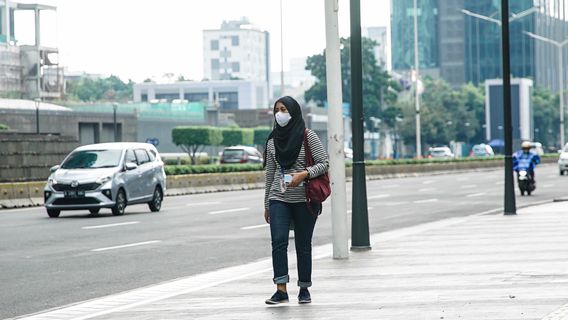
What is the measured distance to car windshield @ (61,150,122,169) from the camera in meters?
28.9

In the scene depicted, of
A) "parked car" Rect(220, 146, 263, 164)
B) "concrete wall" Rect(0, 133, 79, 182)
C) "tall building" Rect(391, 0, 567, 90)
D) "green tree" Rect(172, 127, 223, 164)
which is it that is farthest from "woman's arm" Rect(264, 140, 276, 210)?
"tall building" Rect(391, 0, 567, 90)

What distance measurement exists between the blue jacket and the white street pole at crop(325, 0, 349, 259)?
22.1m

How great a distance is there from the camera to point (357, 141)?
16625 mm

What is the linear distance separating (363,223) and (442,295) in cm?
546

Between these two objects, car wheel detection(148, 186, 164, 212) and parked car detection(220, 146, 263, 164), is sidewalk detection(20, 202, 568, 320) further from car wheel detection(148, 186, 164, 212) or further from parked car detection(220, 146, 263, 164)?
parked car detection(220, 146, 263, 164)

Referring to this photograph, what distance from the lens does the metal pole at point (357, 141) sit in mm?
16641

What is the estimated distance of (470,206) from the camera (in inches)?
1266

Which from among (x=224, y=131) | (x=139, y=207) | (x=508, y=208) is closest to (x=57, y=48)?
(x=224, y=131)

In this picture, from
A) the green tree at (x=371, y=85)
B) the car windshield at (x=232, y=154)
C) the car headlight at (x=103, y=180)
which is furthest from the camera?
the green tree at (x=371, y=85)

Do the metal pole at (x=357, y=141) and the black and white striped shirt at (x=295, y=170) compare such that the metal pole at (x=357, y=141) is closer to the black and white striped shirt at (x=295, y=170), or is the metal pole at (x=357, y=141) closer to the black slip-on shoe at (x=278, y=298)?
the black and white striped shirt at (x=295, y=170)

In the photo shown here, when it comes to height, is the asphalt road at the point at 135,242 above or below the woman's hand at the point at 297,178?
below

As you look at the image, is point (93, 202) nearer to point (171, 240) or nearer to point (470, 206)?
point (171, 240)

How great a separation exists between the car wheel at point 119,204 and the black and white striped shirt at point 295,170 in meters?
17.2

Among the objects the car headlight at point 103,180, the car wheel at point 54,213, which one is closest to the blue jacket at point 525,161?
the car headlight at point 103,180
